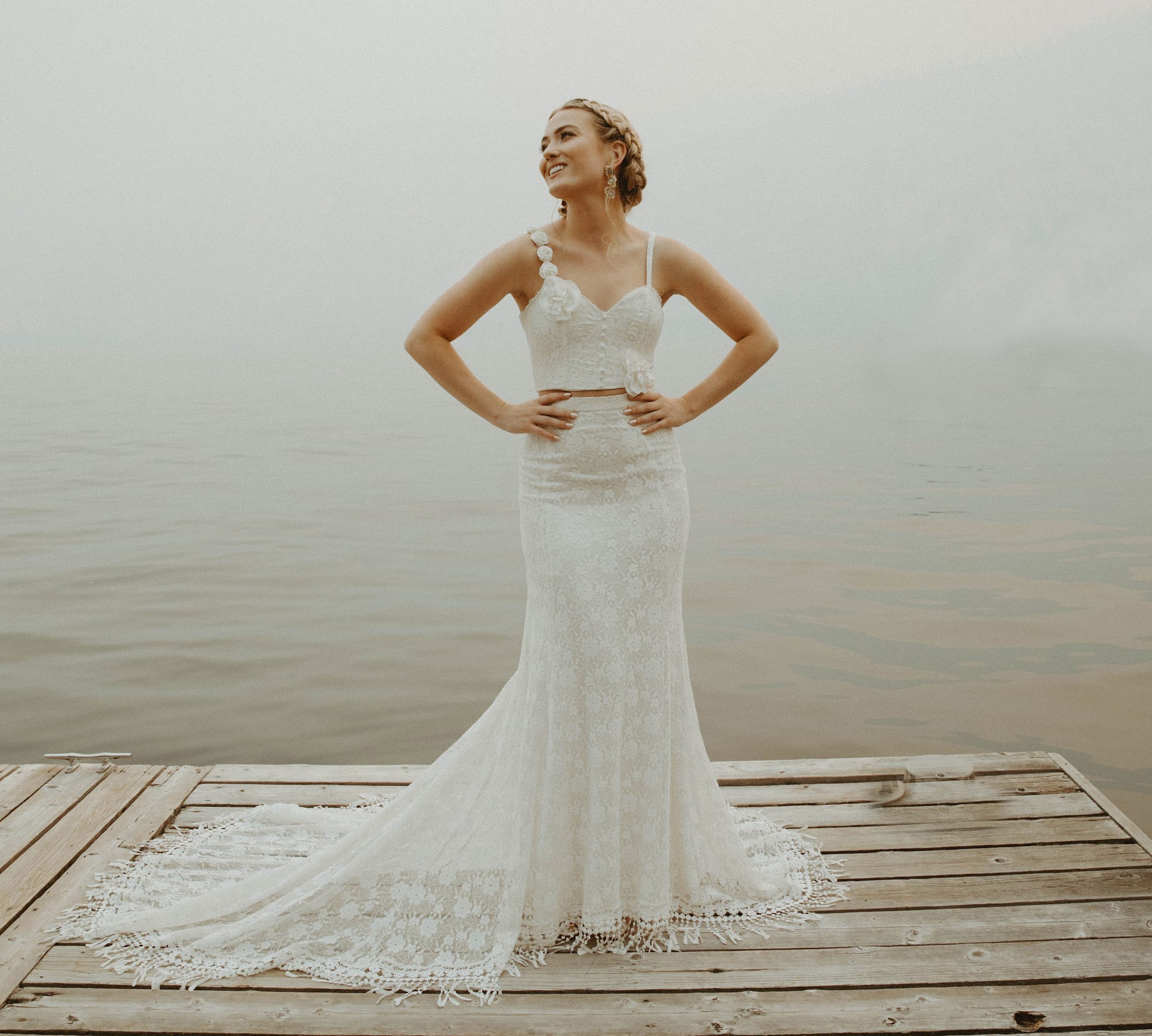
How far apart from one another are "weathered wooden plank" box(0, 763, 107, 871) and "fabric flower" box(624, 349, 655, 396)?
2.72m

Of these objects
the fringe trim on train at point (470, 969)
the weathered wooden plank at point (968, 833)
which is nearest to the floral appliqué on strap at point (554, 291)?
the fringe trim on train at point (470, 969)

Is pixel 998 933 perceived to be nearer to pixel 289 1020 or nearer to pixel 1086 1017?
pixel 1086 1017

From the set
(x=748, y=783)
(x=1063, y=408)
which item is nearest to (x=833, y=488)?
(x=748, y=783)

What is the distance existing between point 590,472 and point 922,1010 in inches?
66.8

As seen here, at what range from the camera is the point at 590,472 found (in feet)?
9.92

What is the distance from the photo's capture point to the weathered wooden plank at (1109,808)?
3.69 meters

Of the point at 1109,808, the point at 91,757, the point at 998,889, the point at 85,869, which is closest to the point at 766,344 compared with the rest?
the point at 998,889

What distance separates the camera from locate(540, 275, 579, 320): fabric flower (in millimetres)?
2936

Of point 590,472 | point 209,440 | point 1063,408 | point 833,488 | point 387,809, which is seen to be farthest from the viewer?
point 1063,408

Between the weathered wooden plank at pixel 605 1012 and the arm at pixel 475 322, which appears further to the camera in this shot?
the arm at pixel 475 322

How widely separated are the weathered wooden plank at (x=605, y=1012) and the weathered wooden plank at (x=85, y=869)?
7.6 inches

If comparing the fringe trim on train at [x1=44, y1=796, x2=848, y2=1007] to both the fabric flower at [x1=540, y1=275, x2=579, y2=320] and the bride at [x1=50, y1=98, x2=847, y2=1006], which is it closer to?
the bride at [x1=50, y1=98, x2=847, y2=1006]

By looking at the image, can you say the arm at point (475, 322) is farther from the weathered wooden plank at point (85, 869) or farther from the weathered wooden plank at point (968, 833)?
the weathered wooden plank at point (85, 869)

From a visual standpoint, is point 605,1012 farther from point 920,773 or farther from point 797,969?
point 920,773
